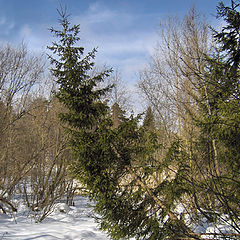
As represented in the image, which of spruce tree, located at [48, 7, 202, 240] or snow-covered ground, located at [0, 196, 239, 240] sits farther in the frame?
snow-covered ground, located at [0, 196, 239, 240]

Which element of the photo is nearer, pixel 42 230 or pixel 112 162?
pixel 112 162

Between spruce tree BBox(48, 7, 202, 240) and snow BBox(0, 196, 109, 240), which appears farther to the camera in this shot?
snow BBox(0, 196, 109, 240)

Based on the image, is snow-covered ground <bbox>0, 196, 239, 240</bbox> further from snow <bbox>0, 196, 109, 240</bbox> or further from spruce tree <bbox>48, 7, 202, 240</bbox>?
spruce tree <bbox>48, 7, 202, 240</bbox>

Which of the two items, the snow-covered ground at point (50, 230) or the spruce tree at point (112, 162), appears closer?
the spruce tree at point (112, 162)

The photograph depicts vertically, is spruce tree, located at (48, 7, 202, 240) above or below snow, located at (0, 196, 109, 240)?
above

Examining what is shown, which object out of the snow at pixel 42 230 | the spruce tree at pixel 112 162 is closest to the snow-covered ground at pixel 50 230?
the snow at pixel 42 230

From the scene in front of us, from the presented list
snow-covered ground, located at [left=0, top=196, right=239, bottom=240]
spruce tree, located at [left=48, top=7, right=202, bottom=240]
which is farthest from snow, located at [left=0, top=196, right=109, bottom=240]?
spruce tree, located at [left=48, top=7, right=202, bottom=240]

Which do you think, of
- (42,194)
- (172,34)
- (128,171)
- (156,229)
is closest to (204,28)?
(172,34)

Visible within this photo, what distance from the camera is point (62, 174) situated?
10773 mm

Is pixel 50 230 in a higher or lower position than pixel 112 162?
lower

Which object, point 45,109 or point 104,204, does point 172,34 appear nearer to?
point 45,109

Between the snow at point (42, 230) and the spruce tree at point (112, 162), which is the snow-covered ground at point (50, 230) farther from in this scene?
the spruce tree at point (112, 162)

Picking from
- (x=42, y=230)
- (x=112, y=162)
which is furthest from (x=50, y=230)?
(x=112, y=162)

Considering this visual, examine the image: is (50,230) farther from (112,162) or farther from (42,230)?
(112,162)
